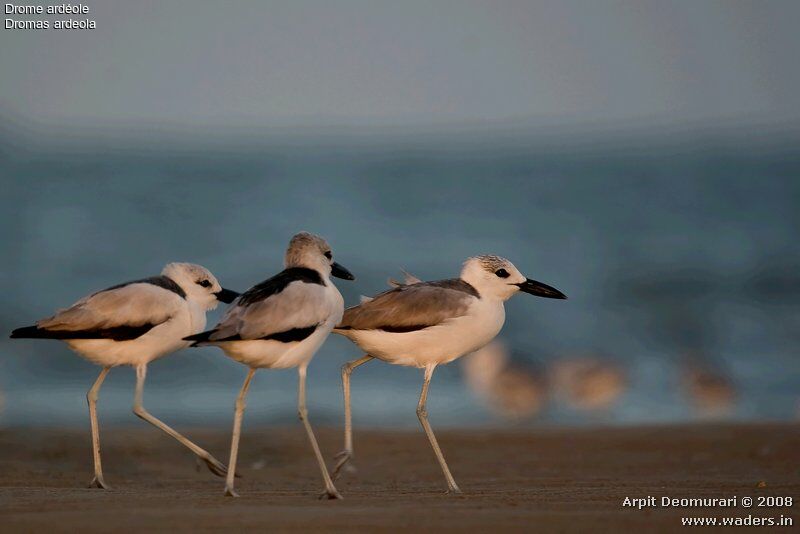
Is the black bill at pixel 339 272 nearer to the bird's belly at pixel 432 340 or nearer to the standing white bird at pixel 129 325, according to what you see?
the bird's belly at pixel 432 340

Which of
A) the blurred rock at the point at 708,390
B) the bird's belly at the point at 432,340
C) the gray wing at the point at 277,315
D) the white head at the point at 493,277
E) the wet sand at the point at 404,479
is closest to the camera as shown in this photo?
the wet sand at the point at 404,479

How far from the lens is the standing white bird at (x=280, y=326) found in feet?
28.3

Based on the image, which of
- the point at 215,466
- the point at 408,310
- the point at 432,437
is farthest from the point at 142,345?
the point at 432,437

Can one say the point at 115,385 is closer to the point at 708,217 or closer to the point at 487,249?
the point at 487,249

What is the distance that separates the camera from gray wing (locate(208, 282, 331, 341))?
862 cm

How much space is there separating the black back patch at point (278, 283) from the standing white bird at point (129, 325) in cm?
93

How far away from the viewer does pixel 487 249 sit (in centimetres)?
3067

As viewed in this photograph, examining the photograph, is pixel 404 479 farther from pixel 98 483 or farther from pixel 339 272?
pixel 98 483

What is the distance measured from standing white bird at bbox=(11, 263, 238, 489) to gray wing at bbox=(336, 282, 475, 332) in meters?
1.23

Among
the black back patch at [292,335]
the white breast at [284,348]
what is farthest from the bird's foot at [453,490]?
the black back patch at [292,335]

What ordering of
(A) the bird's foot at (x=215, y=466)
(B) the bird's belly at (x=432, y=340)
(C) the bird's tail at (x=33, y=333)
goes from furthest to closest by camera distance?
(A) the bird's foot at (x=215, y=466) < (B) the bird's belly at (x=432, y=340) < (C) the bird's tail at (x=33, y=333)

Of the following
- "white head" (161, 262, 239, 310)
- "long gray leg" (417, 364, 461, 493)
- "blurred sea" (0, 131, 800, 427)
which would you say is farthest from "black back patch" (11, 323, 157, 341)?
"blurred sea" (0, 131, 800, 427)

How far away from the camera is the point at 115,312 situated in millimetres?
9625

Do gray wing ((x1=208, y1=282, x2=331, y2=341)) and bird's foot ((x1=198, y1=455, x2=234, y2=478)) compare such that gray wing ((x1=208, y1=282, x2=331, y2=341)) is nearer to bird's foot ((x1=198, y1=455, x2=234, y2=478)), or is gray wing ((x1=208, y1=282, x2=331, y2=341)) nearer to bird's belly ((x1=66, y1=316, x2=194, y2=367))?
bird's belly ((x1=66, y1=316, x2=194, y2=367))
